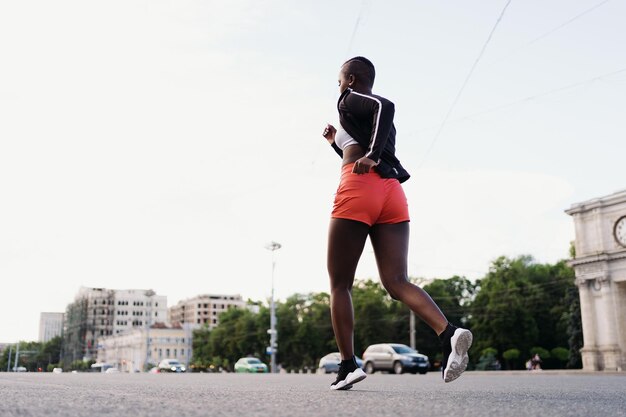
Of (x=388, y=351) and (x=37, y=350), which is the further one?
(x=37, y=350)

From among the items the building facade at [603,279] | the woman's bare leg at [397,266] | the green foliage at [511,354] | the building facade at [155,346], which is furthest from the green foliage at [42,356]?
the woman's bare leg at [397,266]

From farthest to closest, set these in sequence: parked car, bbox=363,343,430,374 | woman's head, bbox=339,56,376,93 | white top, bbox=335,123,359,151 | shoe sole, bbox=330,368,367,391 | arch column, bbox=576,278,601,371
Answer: arch column, bbox=576,278,601,371, parked car, bbox=363,343,430,374, woman's head, bbox=339,56,376,93, white top, bbox=335,123,359,151, shoe sole, bbox=330,368,367,391

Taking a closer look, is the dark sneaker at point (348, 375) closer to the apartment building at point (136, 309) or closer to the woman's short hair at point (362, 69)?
the woman's short hair at point (362, 69)

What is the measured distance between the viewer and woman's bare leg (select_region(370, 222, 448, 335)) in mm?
3930

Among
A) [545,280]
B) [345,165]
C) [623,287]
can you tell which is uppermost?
[545,280]

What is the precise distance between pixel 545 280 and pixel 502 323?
11502 mm

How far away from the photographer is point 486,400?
3.36 metres

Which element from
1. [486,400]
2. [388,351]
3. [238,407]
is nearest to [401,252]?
[486,400]

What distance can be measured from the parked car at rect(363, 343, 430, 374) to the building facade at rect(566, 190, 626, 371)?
403 inches

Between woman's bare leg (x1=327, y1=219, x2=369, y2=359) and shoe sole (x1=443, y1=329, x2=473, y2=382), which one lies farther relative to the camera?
woman's bare leg (x1=327, y1=219, x2=369, y2=359)

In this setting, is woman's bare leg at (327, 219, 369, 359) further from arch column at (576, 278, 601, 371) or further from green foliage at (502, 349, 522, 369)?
green foliage at (502, 349, 522, 369)

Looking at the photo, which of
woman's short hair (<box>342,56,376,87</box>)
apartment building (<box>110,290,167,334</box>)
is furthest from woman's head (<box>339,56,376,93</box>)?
apartment building (<box>110,290,167,334</box>)

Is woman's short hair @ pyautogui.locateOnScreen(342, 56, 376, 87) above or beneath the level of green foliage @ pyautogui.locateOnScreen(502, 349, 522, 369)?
above

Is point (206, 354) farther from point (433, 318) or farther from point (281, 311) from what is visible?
point (433, 318)
